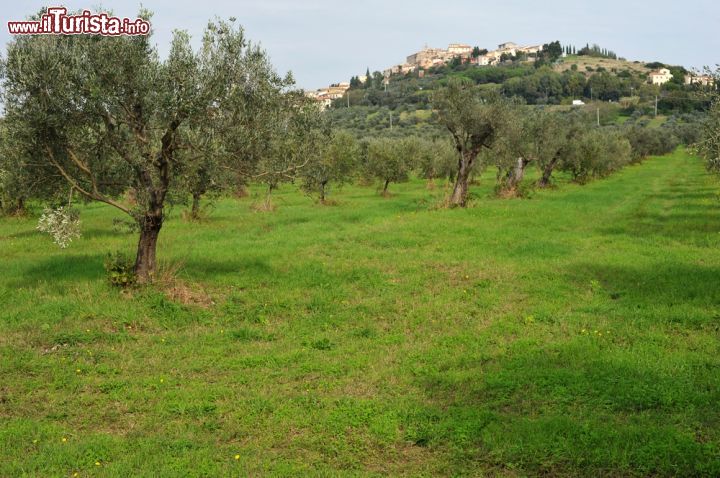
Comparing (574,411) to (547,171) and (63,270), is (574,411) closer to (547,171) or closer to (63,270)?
(63,270)

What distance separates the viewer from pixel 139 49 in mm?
13789

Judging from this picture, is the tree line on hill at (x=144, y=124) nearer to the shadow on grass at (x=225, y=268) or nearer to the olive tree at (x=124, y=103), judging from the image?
the olive tree at (x=124, y=103)

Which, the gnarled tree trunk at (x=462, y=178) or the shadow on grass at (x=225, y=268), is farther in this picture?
the gnarled tree trunk at (x=462, y=178)

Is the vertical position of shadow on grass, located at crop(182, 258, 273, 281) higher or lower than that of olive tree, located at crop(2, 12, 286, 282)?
lower

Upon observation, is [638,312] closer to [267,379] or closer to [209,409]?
[267,379]

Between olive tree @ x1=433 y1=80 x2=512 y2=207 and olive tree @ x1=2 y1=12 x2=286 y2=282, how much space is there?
1950cm

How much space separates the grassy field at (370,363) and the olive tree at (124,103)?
2.97 meters

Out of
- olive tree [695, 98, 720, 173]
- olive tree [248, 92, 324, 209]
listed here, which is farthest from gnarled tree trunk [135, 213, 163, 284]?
olive tree [695, 98, 720, 173]

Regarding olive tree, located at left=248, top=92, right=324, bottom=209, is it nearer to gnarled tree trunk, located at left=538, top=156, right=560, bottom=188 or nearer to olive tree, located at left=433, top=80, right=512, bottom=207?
olive tree, located at left=433, top=80, right=512, bottom=207

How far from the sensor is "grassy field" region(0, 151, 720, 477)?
7227 millimetres

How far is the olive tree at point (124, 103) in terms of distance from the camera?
43.9 ft

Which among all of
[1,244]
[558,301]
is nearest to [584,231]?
[558,301]

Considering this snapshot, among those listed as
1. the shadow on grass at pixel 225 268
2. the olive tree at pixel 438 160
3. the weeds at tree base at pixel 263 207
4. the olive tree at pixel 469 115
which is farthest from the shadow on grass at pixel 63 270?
the olive tree at pixel 438 160

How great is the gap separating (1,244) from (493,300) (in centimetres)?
1958
